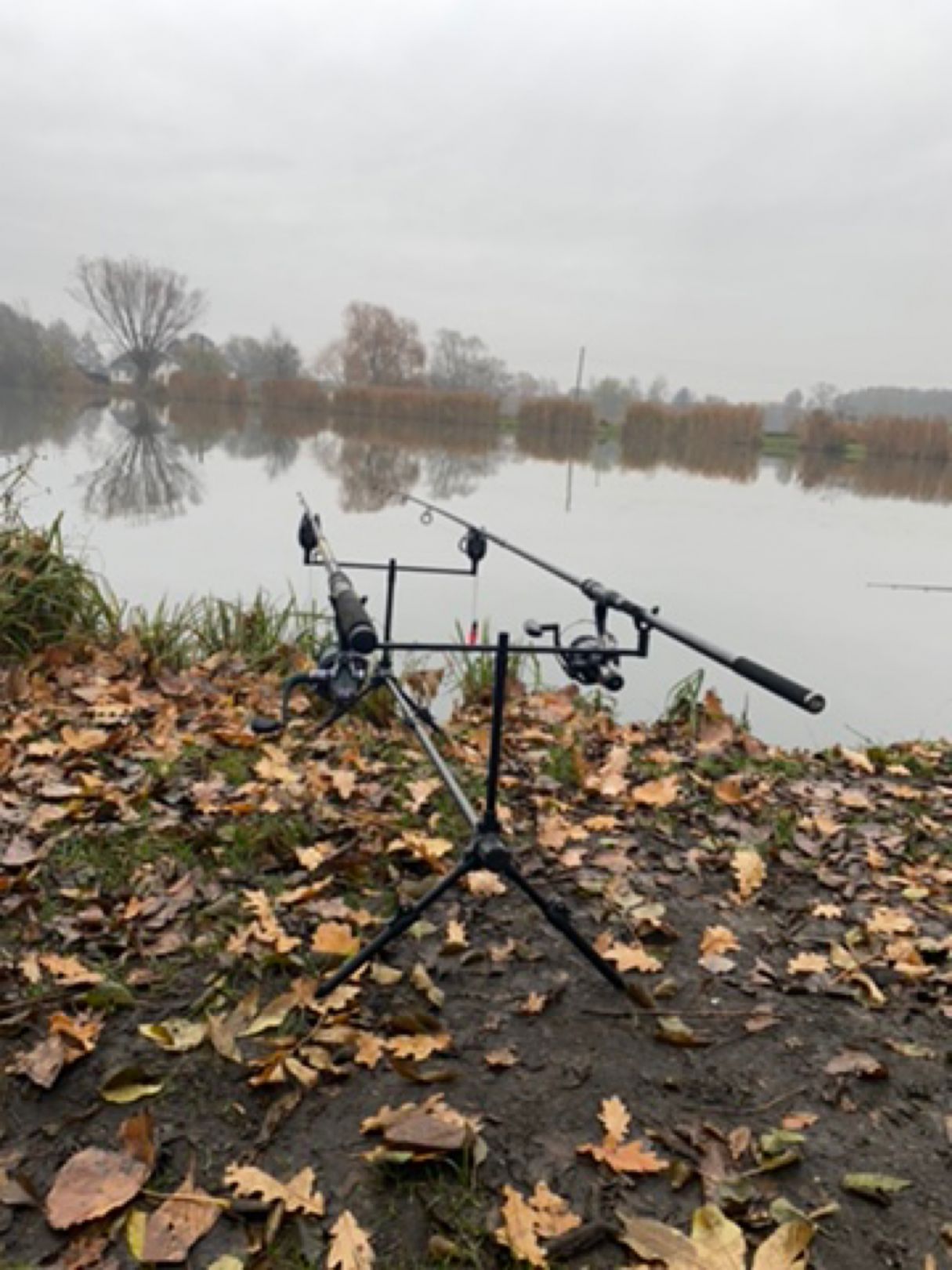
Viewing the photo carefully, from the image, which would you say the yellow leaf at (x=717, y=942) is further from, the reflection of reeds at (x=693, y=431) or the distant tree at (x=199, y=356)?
the distant tree at (x=199, y=356)

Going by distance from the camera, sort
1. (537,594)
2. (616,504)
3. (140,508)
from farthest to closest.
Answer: (616,504), (140,508), (537,594)

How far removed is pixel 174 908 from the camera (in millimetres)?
2385

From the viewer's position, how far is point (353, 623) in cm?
173

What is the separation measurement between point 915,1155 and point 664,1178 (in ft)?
1.75

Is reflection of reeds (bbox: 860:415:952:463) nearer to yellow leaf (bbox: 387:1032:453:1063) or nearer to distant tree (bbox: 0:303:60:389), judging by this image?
yellow leaf (bbox: 387:1032:453:1063)

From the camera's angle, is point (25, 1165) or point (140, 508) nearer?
point (25, 1165)

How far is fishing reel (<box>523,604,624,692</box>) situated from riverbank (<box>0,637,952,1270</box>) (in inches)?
31.8

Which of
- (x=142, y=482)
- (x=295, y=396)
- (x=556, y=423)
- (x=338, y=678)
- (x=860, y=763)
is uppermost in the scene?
(x=295, y=396)

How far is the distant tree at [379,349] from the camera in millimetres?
52844

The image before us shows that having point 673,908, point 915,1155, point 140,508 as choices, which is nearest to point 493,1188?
point 915,1155

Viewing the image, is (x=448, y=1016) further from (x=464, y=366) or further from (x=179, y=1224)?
(x=464, y=366)

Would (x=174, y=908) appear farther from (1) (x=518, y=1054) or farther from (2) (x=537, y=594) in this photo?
(2) (x=537, y=594)

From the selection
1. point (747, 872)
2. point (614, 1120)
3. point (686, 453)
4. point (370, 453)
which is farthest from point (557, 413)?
point (614, 1120)

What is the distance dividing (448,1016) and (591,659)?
0.93 meters
